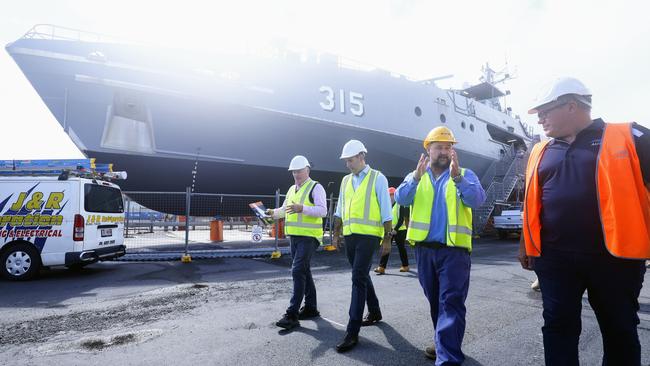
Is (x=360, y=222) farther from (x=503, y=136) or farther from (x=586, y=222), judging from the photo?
(x=503, y=136)

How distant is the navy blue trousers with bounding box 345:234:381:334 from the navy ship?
789cm

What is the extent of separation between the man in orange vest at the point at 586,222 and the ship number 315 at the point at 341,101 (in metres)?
9.47

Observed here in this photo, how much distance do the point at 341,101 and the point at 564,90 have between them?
9.79 metres

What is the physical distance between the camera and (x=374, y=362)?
106 inches

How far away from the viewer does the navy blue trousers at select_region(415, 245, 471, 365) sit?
2.30 m

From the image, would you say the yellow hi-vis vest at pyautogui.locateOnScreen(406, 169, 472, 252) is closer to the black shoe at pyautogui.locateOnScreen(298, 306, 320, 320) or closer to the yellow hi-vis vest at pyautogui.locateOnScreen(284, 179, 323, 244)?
the yellow hi-vis vest at pyautogui.locateOnScreen(284, 179, 323, 244)

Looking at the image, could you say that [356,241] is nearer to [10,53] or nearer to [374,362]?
[374,362]

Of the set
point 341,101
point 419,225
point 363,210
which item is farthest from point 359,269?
point 341,101

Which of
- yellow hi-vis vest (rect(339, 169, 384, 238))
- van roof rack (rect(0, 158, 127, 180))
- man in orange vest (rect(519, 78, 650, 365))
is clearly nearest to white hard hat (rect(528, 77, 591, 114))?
man in orange vest (rect(519, 78, 650, 365))

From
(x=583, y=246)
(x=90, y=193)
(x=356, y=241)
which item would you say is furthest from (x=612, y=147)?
(x=90, y=193)

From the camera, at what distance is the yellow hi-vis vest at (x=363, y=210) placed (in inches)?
122

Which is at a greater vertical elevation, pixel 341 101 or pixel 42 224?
pixel 341 101

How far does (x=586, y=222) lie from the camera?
180 cm

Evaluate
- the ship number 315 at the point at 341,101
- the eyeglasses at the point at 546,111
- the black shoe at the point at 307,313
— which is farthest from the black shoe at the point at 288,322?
the ship number 315 at the point at 341,101
